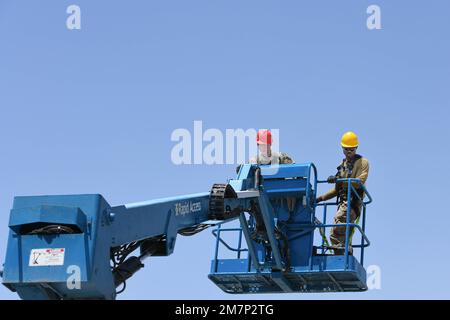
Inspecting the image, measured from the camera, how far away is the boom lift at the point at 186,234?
10.6 meters

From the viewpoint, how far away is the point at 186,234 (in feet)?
48.2

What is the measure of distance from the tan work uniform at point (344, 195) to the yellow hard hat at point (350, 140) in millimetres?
236

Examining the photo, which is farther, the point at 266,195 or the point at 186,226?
the point at 266,195

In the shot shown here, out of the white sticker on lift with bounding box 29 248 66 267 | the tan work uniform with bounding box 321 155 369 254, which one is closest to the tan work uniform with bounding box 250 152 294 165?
the tan work uniform with bounding box 321 155 369 254

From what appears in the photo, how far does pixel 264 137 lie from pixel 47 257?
7911mm

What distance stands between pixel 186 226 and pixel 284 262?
12.5ft

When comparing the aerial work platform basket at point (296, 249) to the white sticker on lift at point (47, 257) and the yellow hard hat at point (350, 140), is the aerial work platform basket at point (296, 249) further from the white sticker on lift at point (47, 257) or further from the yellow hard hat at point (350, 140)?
the white sticker on lift at point (47, 257)

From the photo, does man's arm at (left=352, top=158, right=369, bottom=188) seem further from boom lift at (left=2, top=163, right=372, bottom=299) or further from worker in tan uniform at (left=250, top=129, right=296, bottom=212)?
worker in tan uniform at (left=250, top=129, right=296, bottom=212)

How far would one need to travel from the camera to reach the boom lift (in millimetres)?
10617

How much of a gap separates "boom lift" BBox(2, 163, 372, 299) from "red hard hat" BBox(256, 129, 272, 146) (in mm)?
527
